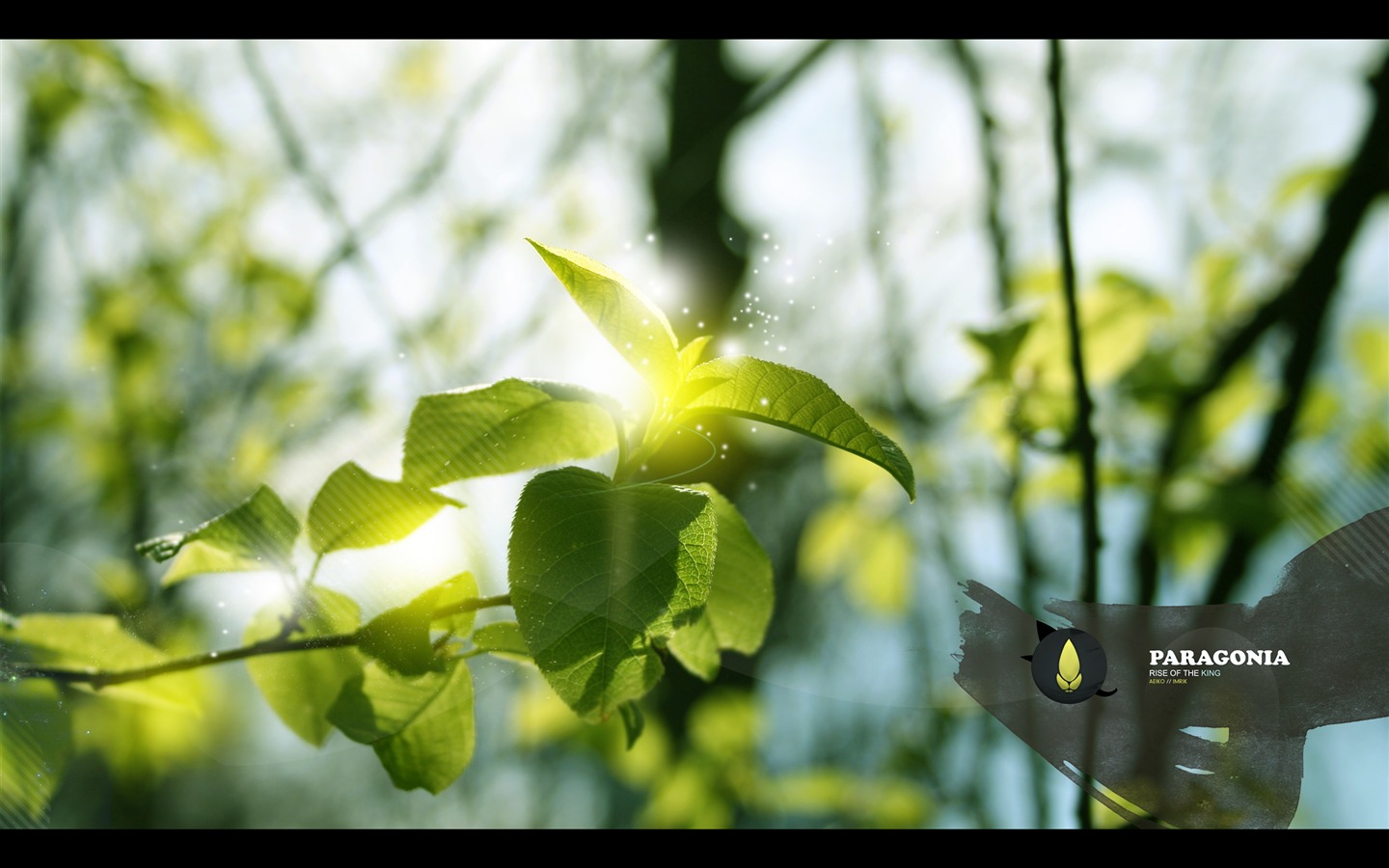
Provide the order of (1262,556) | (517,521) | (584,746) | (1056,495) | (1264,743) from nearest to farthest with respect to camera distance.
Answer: (517,521)
(1264,743)
(1262,556)
(1056,495)
(584,746)

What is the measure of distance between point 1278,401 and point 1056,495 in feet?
0.78

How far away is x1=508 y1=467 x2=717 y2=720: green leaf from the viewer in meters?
0.26

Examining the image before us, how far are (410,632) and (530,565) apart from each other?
71 mm

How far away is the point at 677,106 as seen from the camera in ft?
5.31

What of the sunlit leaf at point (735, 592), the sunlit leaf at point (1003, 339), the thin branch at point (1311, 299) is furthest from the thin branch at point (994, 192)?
the sunlit leaf at point (735, 592)

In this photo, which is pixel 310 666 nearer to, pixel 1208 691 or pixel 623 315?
pixel 623 315

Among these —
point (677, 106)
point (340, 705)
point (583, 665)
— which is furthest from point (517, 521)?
point (677, 106)

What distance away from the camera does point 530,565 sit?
26 centimetres

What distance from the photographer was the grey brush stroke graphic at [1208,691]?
1.82 ft

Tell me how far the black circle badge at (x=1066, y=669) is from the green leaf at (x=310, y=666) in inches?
16.8

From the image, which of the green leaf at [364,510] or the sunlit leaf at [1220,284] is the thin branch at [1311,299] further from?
the green leaf at [364,510]

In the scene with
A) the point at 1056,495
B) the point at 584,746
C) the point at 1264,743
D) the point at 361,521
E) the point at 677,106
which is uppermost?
the point at 677,106

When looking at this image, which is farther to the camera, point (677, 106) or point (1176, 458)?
point (677, 106)

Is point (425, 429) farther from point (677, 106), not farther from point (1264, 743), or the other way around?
point (677, 106)
